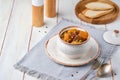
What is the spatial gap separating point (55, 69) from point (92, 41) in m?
0.18

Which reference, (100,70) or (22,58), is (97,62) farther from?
(22,58)

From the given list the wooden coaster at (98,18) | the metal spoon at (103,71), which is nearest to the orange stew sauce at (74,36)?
the metal spoon at (103,71)

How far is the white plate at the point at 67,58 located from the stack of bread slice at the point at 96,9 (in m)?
0.19

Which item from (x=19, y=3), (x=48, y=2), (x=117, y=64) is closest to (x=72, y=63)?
(x=117, y=64)

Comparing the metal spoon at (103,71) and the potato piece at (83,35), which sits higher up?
the potato piece at (83,35)

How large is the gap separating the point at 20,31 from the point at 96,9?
0.32 m

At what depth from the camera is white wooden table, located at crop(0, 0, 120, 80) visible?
947mm

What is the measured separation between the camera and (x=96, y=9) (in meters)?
1.19

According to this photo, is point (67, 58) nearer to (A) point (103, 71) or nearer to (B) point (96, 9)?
(A) point (103, 71)

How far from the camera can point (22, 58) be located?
973 millimetres

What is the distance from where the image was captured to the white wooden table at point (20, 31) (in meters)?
0.95

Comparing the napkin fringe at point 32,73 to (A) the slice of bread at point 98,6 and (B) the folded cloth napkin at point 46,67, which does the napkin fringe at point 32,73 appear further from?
(A) the slice of bread at point 98,6

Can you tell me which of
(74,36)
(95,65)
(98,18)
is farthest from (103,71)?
(98,18)

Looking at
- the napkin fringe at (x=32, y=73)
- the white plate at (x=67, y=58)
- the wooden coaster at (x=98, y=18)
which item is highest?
the wooden coaster at (x=98, y=18)
